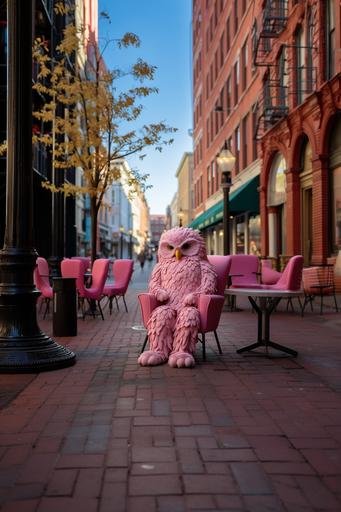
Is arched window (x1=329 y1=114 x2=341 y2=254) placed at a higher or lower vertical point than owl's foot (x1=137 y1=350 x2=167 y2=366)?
higher

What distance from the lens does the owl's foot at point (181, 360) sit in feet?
18.9

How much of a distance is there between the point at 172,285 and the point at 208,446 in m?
3.10

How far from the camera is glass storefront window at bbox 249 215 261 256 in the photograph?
24516mm

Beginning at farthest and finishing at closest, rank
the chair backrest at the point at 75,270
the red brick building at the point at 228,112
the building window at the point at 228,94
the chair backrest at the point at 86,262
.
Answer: the building window at the point at 228,94
the red brick building at the point at 228,112
the chair backrest at the point at 86,262
the chair backrest at the point at 75,270

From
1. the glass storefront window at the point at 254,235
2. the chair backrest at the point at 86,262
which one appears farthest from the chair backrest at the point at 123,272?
the glass storefront window at the point at 254,235

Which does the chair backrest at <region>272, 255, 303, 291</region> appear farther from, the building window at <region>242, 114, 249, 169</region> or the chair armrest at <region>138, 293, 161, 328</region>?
the building window at <region>242, 114, 249, 169</region>

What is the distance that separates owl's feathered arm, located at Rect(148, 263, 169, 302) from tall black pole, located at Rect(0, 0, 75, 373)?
1.25 meters

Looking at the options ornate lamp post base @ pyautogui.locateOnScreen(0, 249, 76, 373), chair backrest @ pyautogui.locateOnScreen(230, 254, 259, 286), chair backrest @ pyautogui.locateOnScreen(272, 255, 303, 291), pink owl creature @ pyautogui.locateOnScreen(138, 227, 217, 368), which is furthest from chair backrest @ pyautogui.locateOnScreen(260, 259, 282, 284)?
ornate lamp post base @ pyautogui.locateOnScreen(0, 249, 76, 373)

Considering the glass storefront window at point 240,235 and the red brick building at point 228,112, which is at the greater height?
the red brick building at point 228,112

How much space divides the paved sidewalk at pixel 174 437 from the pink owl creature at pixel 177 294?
27 cm

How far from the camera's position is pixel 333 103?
14.6m

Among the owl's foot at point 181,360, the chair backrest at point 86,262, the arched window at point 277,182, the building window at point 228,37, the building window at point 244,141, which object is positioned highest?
the building window at point 228,37

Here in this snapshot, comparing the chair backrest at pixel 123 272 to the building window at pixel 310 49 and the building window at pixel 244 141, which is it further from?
the building window at pixel 244 141

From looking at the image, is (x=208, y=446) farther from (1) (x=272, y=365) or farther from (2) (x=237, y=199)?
(2) (x=237, y=199)
